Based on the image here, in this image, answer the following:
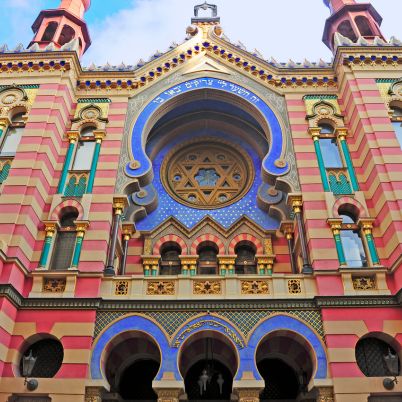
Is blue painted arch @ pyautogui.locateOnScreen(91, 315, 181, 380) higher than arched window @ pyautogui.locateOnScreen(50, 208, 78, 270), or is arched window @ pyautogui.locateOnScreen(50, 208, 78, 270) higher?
arched window @ pyautogui.locateOnScreen(50, 208, 78, 270)

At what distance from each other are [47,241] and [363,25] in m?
17.3

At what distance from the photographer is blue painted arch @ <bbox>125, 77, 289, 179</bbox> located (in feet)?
51.4

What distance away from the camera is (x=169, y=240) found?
1636cm

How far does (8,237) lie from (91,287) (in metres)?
2.88

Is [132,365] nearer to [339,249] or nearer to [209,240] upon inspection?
[209,240]

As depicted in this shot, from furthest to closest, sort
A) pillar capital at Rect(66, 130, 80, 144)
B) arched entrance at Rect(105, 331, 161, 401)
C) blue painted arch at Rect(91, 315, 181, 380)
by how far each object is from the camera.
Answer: pillar capital at Rect(66, 130, 80, 144), arched entrance at Rect(105, 331, 161, 401), blue painted arch at Rect(91, 315, 181, 380)

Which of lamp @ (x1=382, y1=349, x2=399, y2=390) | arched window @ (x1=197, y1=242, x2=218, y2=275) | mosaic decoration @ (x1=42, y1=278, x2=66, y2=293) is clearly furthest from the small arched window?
lamp @ (x1=382, y1=349, x2=399, y2=390)

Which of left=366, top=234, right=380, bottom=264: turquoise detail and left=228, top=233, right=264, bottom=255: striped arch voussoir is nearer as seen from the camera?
left=366, top=234, right=380, bottom=264: turquoise detail

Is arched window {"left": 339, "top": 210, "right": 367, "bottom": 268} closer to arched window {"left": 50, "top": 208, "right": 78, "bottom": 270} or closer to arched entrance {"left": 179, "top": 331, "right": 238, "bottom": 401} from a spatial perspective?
arched entrance {"left": 179, "top": 331, "right": 238, "bottom": 401}

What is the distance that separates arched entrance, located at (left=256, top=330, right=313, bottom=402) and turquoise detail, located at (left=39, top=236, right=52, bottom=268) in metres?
6.97

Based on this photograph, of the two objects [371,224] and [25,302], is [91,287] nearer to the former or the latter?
[25,302]

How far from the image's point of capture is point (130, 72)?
18.4m

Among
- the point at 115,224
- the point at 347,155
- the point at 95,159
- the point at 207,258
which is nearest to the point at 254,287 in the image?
the point at 207,258

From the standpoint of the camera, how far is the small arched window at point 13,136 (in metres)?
15.8
